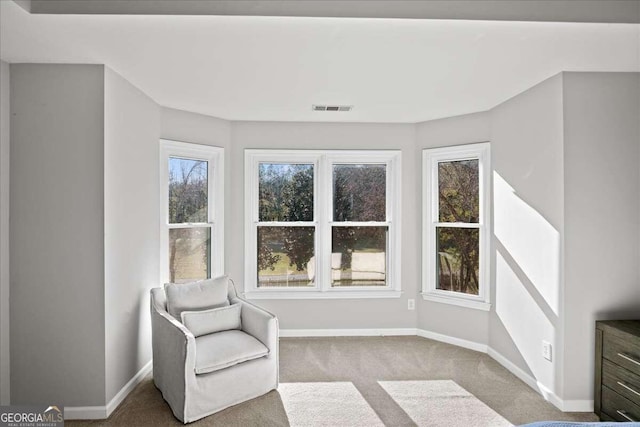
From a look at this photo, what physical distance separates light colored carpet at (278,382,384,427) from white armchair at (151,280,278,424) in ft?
0.74

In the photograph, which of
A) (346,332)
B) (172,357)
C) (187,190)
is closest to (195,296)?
(172,357)

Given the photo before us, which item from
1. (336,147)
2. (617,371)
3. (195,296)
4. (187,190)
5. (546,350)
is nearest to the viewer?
(617,371)

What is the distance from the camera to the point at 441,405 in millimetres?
2895

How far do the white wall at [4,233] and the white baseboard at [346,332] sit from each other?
246cm

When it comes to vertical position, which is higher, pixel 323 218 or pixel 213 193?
pixel 213 193

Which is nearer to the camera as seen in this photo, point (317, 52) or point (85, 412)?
point (317, 52)

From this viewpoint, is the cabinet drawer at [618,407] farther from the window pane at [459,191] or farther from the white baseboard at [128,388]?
the white baseboard at [128,388]

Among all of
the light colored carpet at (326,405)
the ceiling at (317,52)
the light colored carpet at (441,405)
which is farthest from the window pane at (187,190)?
the light colored carpet at (441,405)

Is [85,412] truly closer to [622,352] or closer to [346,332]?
[346,332]

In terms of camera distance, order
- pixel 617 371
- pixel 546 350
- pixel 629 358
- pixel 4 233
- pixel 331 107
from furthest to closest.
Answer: pixel 331 107, pixel 546 350, pixel 4 233, pixel 617 371, pixel 629 358

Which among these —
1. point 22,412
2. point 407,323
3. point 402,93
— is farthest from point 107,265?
point 407,323

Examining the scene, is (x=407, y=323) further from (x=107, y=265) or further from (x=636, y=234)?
(x=107, y=265)

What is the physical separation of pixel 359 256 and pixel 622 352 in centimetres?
254

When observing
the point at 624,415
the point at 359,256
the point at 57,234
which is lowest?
the point at 624,415
